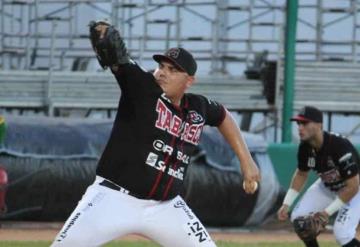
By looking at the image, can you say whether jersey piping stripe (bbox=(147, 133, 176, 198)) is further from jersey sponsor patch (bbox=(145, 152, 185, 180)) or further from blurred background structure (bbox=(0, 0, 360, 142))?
blurred background structure (bbox=(0, 0, 360, 142))

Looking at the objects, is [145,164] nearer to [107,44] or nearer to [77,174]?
[107,44]

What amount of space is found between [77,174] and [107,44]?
967 centimetres

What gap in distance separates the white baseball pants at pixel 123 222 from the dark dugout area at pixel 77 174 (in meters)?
8.78

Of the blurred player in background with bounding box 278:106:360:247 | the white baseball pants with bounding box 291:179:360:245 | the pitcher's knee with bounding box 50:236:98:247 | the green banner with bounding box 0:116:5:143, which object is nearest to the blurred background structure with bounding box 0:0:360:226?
the green banner with bounding box 0:116:5:143

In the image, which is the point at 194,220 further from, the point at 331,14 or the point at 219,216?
the point at 331,14

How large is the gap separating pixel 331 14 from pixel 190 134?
1641cm

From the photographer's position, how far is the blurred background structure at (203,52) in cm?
2198

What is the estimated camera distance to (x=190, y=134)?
7836 millimetres

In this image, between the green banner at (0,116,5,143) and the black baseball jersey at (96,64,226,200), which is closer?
the black baseball jersey at (96,64,226,200)

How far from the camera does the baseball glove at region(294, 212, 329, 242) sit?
11.8 meters

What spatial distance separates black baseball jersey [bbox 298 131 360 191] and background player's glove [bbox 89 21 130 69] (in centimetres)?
515

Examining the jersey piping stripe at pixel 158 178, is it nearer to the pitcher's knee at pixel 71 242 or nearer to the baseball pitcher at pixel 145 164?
the baseball pitcher at pixel 145 164

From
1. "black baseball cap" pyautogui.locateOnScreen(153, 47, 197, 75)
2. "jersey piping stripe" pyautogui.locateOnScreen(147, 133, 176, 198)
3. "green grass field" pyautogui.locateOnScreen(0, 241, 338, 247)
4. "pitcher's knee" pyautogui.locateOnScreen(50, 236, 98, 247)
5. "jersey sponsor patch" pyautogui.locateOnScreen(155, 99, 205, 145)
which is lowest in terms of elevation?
"green grass field" pyautogui.locateOnScreen(0, 241, 338, 247)

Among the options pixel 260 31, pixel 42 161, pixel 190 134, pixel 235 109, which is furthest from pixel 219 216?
pixel 190 134
